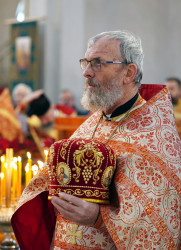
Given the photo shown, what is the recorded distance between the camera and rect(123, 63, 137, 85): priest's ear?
7.31 feet

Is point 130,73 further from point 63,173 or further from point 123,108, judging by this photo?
point 63,173

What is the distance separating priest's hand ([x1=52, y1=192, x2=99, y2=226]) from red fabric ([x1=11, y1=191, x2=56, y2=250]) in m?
0.38

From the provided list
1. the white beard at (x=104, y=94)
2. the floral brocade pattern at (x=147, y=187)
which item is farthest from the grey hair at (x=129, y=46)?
the floral brocade pattern at (x=147, y=187)

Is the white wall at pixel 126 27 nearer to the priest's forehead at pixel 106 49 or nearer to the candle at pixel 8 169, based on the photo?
the candle at pixel 8 169

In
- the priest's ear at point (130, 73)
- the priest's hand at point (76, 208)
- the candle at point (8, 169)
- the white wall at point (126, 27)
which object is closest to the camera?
the priest's hand at point (76, 208)

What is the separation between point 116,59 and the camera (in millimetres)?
2203

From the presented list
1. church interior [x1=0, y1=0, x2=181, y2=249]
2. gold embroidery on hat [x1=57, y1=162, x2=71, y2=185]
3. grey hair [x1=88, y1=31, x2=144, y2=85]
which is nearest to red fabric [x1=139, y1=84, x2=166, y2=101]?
grey hair [x1=88, y1=31, x2=144, y2=85]

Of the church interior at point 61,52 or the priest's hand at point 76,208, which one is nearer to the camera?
the priest's hand at point 76,208

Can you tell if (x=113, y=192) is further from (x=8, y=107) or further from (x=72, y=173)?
(x=8, y=107)

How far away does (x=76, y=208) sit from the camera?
191 centimetres

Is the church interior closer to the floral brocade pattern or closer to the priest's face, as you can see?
the priest's face

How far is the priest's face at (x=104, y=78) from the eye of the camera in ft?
7.21

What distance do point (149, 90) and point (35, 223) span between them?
31.5 inches

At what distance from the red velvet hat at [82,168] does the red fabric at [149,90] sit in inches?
20.1
